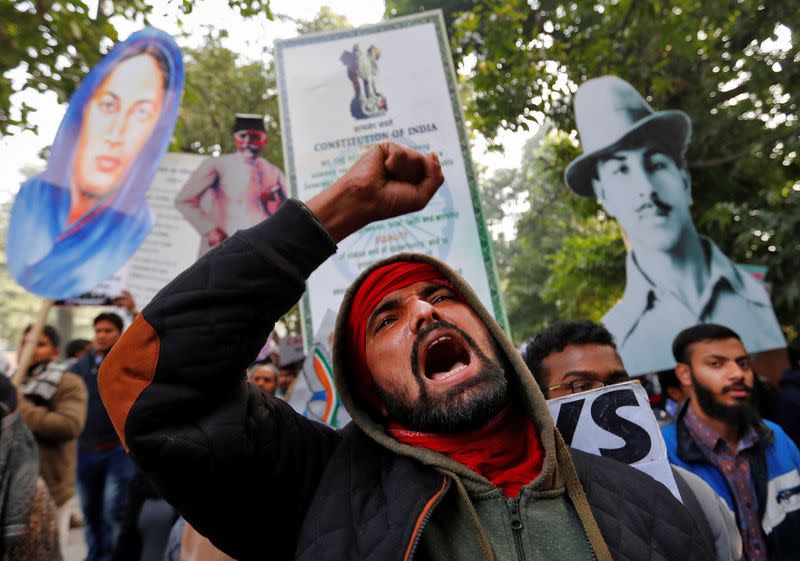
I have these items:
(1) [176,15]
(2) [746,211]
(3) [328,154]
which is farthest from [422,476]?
(2) [746,211]

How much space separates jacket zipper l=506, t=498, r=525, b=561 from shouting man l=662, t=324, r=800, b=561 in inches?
59.8

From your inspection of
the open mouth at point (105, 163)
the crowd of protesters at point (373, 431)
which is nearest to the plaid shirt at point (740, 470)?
the crowd of protesters at point (373, 431)

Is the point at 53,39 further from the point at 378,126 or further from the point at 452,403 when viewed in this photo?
the point at 452,403

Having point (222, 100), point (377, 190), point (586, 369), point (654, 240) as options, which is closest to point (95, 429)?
point (586, 369)

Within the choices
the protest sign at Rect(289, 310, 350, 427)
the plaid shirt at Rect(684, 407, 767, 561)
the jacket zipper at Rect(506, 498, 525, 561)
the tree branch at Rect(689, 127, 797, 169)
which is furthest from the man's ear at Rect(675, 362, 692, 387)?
the tree branch at Rect(689, 127, 797, 169)

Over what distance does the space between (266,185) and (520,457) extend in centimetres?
459

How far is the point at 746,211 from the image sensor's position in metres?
5.49

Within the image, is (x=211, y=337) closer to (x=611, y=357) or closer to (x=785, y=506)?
(x=611, y=357)

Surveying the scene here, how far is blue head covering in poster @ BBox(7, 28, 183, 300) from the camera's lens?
13.2 feet

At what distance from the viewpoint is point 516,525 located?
125cm

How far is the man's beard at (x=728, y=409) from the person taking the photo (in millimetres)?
2568

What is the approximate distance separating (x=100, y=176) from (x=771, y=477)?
4355mm

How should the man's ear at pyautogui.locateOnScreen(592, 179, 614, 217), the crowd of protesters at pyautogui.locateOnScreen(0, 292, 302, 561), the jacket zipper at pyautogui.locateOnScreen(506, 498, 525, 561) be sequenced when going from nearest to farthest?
the jacket zipper at pyautogui.locateOnScreen(506, 498, 525, 561) → the crowd of protesters at pyautogui.locateOnScreen(0, 292, 302, 561) → the man's ear at pyautogui.locateOnScreen(592, 179, 614, 217)

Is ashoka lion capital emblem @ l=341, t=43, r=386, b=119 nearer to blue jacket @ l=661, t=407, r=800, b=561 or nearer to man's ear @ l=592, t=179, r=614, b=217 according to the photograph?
man's ear @ l=592, t=179, r=614, b=217
